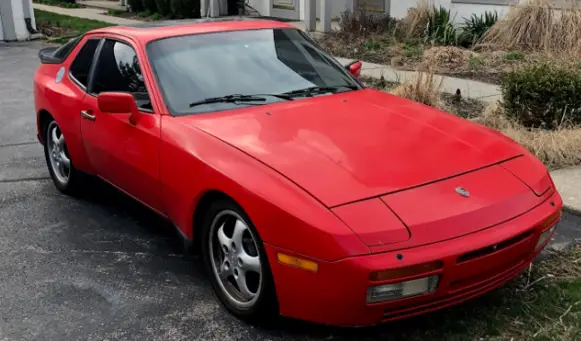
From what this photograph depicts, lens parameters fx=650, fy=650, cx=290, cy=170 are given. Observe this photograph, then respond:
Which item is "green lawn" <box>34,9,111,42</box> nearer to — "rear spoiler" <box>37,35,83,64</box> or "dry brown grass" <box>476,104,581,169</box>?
"rear spoiler" <box>37,35,83,64</box>

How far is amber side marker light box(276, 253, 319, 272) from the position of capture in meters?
2.85

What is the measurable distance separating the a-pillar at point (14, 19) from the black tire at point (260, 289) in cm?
1355

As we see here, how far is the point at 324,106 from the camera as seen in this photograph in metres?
4.07

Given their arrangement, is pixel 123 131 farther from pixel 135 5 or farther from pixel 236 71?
pixel 135 5

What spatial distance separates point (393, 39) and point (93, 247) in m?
8.44

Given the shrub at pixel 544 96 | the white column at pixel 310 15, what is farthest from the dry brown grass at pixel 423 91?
the white column at pixel 310 15

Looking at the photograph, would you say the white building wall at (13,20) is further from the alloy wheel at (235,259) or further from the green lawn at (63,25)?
the alloy wheel at (235,259)

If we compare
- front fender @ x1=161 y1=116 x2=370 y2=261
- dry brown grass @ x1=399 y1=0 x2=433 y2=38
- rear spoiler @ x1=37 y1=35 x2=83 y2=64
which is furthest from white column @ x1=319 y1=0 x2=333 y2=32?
front fender @ x1=161 y1=116 x2=370 y2=261

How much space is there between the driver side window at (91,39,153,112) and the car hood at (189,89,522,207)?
0.55 m

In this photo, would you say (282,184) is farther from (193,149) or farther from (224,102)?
(224,102)

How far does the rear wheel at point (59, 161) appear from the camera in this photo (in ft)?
17.3

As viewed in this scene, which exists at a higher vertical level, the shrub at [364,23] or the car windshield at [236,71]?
the car windshield at [236,71]

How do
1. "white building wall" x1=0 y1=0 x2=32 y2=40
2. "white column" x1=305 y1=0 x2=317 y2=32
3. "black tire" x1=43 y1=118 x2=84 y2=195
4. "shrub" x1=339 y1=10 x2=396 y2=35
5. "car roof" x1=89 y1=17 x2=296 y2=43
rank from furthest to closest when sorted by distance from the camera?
"white building wall" x1=0 y1=0 x2=32 y2=40 < "white column" x1=305 y1=0 x2=317 y2=32 < "shrub" x1=339 y1=10 x2=396 y2=35 < "black tire" x1=43 y1=118 x2=84 y2=195 < "car roof" x1=89 y1=17 x2=296 y2=43

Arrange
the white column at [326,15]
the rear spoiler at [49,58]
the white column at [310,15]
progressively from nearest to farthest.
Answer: the rear spoiler at [49,58]
the white column at [326,15]
the white column at [310,15]
